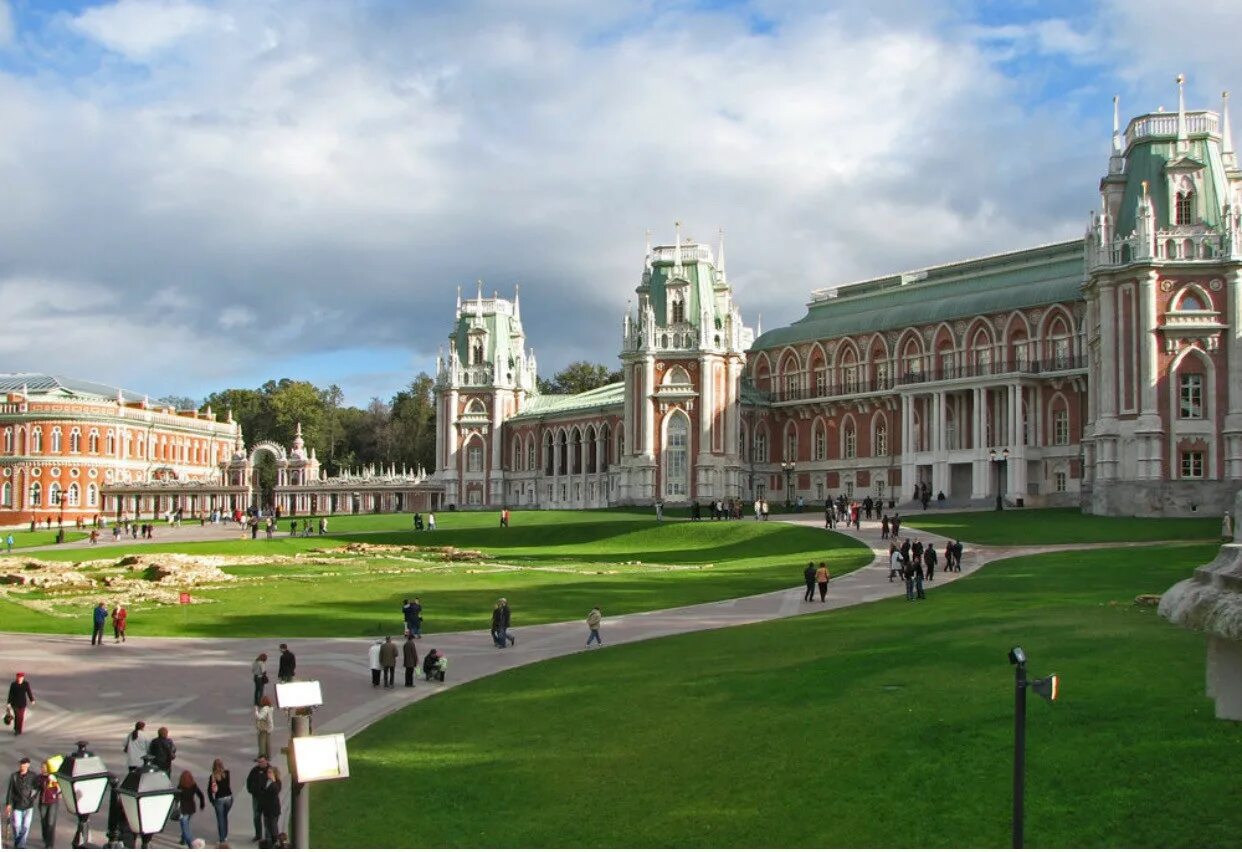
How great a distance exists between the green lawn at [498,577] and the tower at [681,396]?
12142 millimetres

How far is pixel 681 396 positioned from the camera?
86438 mm

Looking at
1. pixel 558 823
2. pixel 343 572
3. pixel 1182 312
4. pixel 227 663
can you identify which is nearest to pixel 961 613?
pixel 558 823

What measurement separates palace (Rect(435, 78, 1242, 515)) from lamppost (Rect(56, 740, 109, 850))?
51.3 meters

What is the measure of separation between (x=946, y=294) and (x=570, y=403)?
34.0 metres

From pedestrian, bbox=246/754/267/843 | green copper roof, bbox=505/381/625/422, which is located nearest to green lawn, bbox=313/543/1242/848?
pedestrian, bbox=246/754/267/843

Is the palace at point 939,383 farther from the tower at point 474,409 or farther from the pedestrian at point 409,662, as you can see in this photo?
the pedestrian at point 409,662

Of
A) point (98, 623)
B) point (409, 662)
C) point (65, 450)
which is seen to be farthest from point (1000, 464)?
point (65, 450)

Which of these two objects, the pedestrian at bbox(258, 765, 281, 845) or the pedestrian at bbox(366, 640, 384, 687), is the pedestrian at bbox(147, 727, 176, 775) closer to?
the pedestrian at bbox(258, 765, 281, 845)

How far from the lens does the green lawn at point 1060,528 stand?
1896 inches

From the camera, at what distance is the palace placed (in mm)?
58500

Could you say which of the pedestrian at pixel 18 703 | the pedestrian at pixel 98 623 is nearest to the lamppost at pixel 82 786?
the pedestrian at pixel 18 703

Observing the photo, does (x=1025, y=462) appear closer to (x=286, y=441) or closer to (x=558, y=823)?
(x=558, y=823)

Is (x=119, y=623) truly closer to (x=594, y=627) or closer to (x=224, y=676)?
(x=224, y=676)

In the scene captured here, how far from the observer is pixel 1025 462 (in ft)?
240
